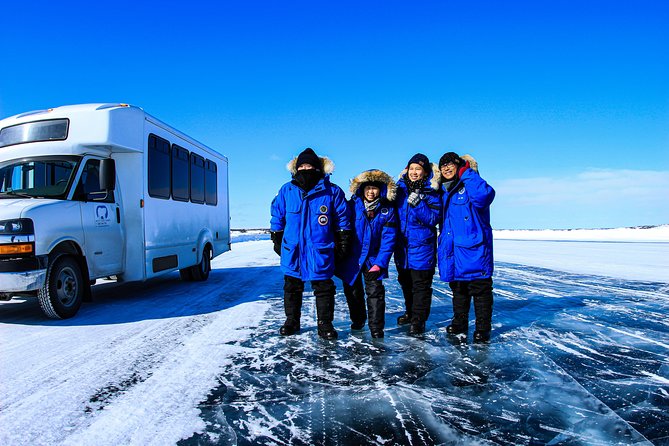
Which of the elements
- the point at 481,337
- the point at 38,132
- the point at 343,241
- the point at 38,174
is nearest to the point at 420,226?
the point at 343,241

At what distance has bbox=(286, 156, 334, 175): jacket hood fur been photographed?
445 cm

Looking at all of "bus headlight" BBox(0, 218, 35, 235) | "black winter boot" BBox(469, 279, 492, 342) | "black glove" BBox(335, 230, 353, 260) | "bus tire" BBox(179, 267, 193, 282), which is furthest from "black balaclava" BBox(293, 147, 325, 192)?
"bus tire" BBox(179, 267, 193, 282)

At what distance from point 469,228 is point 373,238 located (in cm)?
97

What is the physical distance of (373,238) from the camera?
4.50 m

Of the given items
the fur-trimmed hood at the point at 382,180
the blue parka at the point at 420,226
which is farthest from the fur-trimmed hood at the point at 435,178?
the fur-trimmed hood at the point at 382,180

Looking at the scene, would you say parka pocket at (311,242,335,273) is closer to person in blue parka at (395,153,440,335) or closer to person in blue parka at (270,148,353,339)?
person in blue parka at (270,148,353,339)

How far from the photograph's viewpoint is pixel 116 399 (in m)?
2.92

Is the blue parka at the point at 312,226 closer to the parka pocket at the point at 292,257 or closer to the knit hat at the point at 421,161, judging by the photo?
the parka pocket at the point at 292,257

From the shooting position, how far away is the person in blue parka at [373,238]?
4.41 m

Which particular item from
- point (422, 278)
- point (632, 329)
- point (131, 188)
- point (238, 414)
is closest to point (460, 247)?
point (422, 278)

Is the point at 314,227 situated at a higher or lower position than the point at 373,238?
higher

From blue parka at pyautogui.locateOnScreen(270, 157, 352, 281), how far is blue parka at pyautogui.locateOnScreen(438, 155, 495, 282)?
1094 millimetres

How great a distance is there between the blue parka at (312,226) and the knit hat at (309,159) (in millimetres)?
74

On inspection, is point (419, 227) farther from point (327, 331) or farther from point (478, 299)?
point (327, 331)
